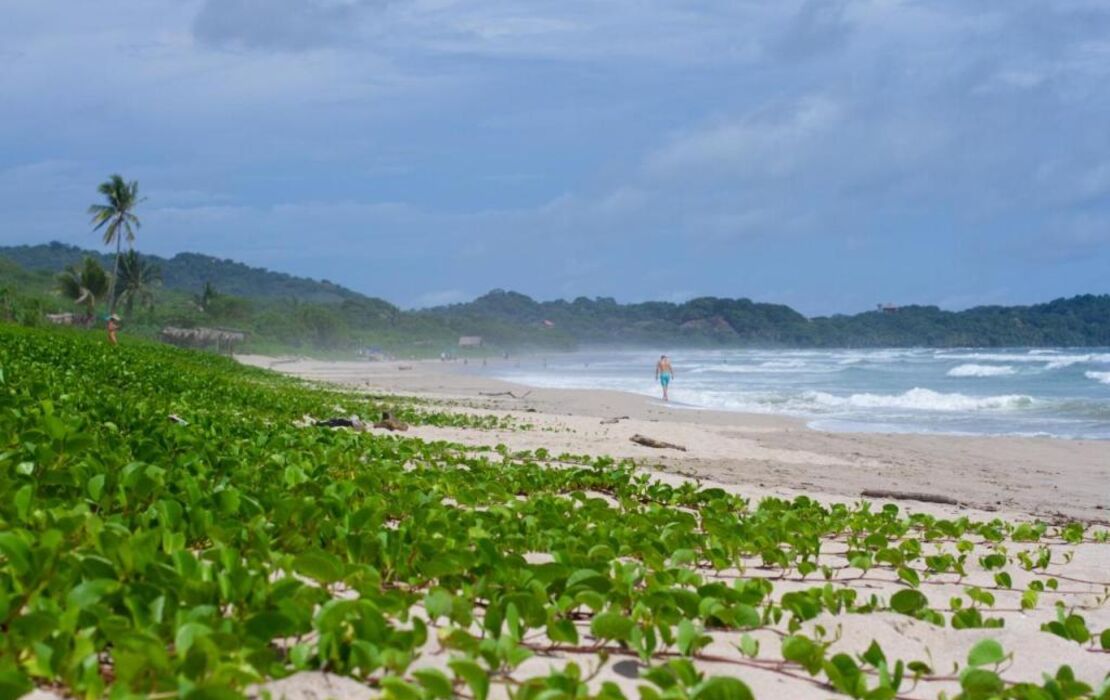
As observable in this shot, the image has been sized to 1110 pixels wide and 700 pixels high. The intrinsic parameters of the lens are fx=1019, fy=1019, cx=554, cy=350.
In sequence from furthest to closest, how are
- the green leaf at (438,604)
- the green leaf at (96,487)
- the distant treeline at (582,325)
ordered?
1. the distant treeline at (582,325)
2. the green leaf at (96,487)
3. the green leaf at (438,604)

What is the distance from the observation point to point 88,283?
202 feet

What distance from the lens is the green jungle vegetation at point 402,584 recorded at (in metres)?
2.31

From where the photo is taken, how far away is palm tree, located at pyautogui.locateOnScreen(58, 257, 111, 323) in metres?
60.6

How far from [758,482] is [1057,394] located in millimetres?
25714

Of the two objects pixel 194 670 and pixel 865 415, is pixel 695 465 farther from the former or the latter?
pixel 865 415

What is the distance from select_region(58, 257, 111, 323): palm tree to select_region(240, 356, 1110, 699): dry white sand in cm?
4185

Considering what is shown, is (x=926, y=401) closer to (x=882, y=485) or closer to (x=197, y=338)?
(x=882, y=485)

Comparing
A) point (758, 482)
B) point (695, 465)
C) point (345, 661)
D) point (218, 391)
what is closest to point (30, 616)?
point (345, 661)

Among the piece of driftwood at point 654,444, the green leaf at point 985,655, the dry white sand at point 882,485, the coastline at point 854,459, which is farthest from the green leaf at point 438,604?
the piece of driftwood at point 654,444

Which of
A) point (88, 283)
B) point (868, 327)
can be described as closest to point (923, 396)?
point (88, 283)

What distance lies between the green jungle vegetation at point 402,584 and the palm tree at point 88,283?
59779 millimetres

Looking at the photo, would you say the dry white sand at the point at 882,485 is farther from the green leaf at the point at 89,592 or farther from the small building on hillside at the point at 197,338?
the small building on hillside at the point at 197,338

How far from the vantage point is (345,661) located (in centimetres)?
246

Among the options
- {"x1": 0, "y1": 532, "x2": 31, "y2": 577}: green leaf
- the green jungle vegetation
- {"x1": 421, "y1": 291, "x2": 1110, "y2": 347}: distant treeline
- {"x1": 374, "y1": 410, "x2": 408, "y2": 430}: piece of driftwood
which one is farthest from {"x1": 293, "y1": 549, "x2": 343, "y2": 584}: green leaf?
{"x1": 421, "y1": 291, "x2": 1110, "y2": 347}: distant treeline
